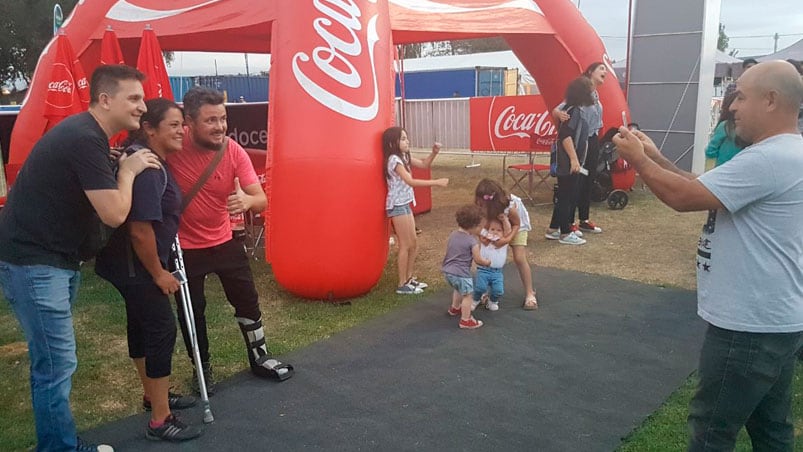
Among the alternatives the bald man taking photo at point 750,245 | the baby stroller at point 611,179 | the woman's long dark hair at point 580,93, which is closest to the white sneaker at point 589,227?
the baby stroller at point 611,179

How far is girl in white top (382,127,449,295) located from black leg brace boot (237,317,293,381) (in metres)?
1.84

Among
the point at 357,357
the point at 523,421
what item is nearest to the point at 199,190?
the point at 357,357

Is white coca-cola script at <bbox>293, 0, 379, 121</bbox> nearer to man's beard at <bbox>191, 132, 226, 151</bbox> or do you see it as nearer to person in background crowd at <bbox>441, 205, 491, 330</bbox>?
person in background crowd at <bbox>441, 205, 491, 330</bbox>

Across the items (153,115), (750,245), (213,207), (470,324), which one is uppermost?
(153,115)

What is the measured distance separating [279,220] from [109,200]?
259cm

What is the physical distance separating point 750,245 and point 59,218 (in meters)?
2.65

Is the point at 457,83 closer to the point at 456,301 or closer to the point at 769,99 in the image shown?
the point at 456,301

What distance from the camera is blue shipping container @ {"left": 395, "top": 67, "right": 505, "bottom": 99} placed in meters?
23.0

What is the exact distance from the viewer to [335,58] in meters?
5.16

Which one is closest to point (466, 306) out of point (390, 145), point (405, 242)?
point (405, 242)

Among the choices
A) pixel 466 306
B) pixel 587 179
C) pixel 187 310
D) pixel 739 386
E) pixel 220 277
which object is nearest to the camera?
pixel 739 386

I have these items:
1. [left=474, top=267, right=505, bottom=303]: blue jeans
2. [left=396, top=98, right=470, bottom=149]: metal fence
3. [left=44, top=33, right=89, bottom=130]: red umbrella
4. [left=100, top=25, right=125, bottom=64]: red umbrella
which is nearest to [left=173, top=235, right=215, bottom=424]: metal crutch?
→ [left=474, top=267, right=505, bottom=303]: blue jeans

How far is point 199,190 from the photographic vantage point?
136 inches

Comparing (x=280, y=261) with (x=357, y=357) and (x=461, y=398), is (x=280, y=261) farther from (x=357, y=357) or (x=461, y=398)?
(x=461, y=398)
